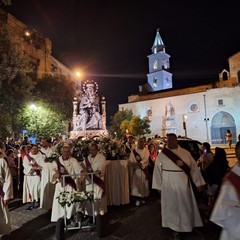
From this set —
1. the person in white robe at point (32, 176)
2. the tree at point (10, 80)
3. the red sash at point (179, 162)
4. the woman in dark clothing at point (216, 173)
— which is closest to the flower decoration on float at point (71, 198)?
the red sash at point (179, 162)

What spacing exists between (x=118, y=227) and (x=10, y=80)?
1621 cm

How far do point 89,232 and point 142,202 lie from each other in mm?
2902

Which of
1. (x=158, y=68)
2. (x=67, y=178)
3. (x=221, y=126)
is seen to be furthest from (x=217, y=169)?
(x=158, y=68)

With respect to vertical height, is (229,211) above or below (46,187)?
above

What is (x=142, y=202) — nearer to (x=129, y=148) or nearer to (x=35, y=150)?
(x=129, y=148)

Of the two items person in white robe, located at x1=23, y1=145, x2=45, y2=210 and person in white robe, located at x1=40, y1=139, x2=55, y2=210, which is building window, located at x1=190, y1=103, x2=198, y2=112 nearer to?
person in white robe, located at x1=23, y1=145, x2=45, y2=210

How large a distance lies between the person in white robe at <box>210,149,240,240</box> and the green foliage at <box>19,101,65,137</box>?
21470 millimetres

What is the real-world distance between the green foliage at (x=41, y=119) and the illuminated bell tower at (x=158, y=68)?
42959mm

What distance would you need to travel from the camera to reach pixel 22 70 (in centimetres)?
1959

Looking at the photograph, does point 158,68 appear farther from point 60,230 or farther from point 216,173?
point 60,230

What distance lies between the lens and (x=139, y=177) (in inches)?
329

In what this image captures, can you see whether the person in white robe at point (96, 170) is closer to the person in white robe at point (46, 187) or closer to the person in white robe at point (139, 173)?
the person in white robe at point (46, 187)

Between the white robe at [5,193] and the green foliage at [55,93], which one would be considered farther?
the green foliage at [55,93]

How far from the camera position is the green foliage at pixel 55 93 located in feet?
90.0
